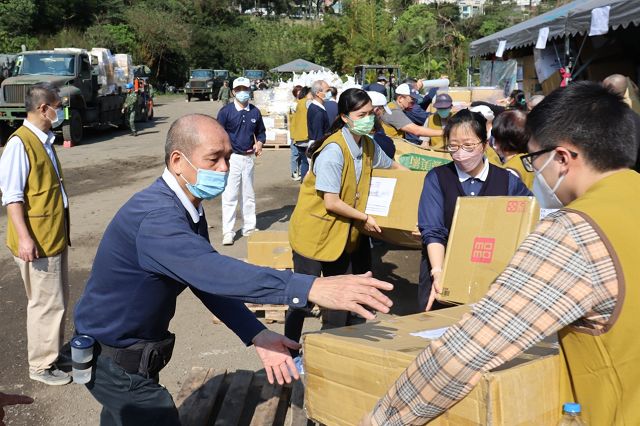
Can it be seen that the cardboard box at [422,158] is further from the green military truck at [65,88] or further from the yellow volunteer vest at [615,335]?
the green military truck at [65,88]

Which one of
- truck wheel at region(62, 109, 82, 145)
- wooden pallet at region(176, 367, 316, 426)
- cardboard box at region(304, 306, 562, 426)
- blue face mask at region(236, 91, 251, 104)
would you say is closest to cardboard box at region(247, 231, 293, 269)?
wooden pallet at region(176, 367, 316, 426)

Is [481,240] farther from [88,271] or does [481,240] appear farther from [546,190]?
[88,271]

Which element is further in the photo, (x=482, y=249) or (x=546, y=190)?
(x=482, y=249)

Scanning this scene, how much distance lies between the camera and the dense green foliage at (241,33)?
130ft

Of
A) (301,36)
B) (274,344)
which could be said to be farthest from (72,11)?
(274,344)

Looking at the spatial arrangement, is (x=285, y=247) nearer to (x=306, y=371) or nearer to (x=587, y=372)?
(x=306, y=371)

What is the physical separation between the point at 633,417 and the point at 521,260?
1.39 feet

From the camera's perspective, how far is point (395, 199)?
4.93m

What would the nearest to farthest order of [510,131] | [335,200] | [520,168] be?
[520,168] < [510,131] < [335,200]

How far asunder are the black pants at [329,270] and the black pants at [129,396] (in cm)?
154

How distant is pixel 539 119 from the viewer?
5.35ft

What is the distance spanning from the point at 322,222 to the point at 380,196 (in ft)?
2.08

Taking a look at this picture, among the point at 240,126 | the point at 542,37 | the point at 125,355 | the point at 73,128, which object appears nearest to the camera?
the point at 125,355

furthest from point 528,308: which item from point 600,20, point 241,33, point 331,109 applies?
point 241,33
